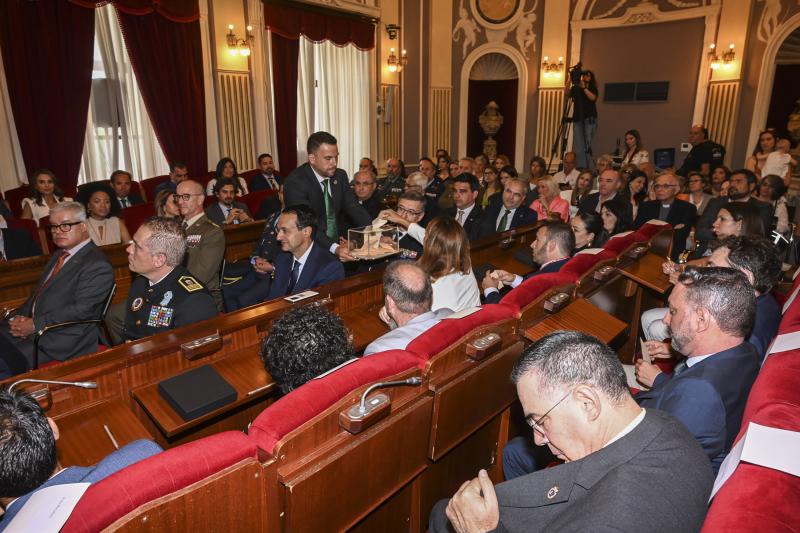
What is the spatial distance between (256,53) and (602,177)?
18.1ft

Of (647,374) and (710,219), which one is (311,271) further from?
(710,219)

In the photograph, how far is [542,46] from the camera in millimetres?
10094

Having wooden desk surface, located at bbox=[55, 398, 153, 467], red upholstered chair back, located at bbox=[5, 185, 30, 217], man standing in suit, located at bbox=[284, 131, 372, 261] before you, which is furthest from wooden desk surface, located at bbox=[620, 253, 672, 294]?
red upholstered chair back, located at bbox=[5, 185, 30, 217]

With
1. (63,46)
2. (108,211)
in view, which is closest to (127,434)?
(108,211)

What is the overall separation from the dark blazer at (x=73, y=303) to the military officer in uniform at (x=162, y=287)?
18.8 inches

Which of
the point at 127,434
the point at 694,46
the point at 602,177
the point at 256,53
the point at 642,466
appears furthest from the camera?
the point at 694,46

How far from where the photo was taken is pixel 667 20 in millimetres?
9094

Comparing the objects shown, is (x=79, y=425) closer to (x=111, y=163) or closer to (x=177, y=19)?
(x=111, y=163)

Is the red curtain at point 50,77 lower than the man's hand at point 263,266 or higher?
higher

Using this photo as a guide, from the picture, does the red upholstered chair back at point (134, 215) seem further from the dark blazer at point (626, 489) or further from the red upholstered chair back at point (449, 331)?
the dark blazer at point (626, 489)

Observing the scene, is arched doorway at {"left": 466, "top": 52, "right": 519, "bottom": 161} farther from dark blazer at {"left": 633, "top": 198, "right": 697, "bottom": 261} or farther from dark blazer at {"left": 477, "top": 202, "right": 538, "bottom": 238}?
dark blazer at {"left": 477, "top": 202, "right": 538, "bottom": 238}

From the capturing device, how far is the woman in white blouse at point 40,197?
16.6 ft

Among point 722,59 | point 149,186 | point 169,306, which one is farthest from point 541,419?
point 722,59

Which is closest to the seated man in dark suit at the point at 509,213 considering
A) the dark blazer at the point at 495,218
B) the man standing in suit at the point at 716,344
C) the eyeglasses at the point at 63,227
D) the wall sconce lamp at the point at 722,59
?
the dark blazer at the point at 495,218
